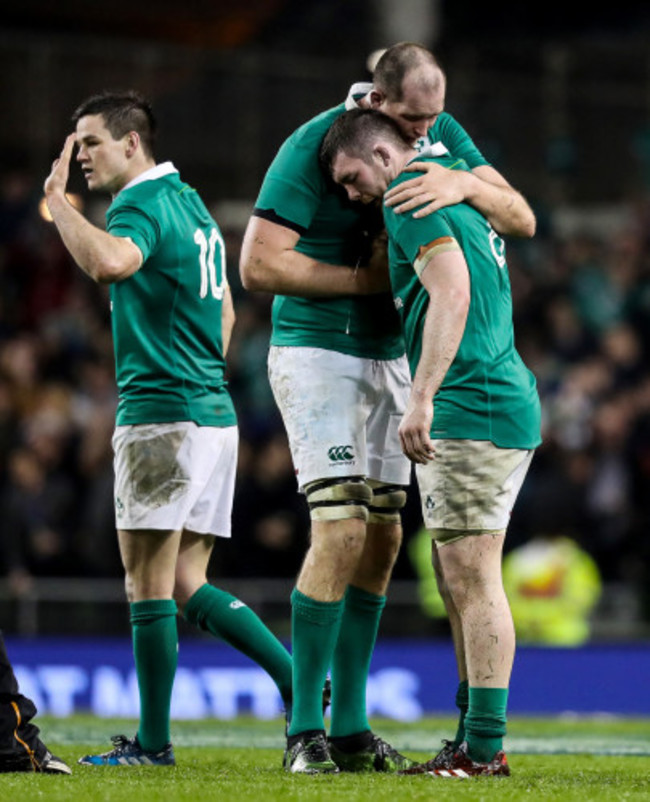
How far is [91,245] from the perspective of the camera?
5941mm

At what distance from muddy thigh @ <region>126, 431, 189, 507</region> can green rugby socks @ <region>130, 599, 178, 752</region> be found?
0.38 m

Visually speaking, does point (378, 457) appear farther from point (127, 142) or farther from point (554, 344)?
point (554, 344)

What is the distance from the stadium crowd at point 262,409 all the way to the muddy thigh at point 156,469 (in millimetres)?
5276

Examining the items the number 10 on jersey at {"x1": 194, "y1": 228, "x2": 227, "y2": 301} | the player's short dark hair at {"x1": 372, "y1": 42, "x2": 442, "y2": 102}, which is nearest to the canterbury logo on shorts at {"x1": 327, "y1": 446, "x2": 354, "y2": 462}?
the number 10 on jersey at {"x1": 194, "y1": 228, "x2": 227, "y2": 301}

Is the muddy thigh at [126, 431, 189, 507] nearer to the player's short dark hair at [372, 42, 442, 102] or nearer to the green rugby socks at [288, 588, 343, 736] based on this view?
the green rugby socks at [288, 588, 343, 736]

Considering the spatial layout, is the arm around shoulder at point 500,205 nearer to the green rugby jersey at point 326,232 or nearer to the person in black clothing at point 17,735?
the green rugby jersey at point 326,232

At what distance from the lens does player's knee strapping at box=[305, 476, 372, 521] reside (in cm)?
600

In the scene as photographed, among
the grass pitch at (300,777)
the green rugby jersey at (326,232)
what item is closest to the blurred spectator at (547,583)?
the grass pitch at (300,777)

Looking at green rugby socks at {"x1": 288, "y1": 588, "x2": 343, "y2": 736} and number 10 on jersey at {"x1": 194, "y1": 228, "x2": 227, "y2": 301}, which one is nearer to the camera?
green rugby socks at {"x1": 288, "y1": 588, "x2": 343, "y2": 736}

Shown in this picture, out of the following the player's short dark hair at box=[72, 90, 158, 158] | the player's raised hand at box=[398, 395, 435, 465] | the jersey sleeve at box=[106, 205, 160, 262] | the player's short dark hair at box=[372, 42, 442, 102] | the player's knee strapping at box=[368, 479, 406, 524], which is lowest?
the player's knee strapping at box=[368, 479, 406, 524]

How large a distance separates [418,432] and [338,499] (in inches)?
23.5

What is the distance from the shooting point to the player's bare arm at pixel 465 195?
5.78 m

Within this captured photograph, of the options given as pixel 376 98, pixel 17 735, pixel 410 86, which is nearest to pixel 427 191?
pixel 410 86

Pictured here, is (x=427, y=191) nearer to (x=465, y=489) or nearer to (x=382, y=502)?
(x=465, y=489)
